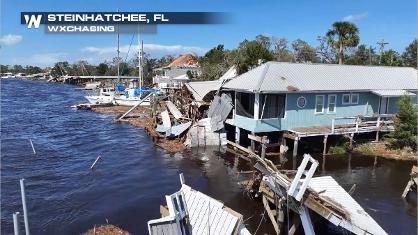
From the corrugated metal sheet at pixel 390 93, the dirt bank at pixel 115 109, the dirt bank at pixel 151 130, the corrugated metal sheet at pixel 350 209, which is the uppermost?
the corrugated metal sheet at pixel 390 93

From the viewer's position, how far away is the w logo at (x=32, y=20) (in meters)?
A: 21.0

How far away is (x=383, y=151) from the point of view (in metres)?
26.6

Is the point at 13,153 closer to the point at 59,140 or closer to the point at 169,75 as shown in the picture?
the point at 59,140

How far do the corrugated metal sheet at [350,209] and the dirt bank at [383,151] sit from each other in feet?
44.0

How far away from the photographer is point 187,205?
13.5 metres

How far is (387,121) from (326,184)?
54.1 feet

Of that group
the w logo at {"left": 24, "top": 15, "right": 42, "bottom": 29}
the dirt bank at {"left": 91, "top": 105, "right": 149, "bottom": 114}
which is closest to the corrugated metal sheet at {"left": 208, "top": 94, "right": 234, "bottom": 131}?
the w logo at {"left": 24, "top": 15, "right": 42, "bottom": 29}

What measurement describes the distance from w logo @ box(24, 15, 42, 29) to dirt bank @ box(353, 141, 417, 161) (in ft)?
69.1

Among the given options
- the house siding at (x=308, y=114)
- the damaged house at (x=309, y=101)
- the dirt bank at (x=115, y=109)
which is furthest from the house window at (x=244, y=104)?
the dirt bank at (x=115, y=109)

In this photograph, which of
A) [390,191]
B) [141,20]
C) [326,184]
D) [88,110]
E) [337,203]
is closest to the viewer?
[337,203]

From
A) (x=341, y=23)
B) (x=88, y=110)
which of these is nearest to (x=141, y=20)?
(x=341, y=23)

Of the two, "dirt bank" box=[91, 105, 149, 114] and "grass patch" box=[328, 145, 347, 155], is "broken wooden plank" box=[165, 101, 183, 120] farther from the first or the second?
"dirt bank" box=[91, 105, 149, 114]

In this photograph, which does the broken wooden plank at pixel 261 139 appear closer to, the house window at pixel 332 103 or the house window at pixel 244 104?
the house window at pixel 244 104

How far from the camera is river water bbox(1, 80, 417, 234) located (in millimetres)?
16422
